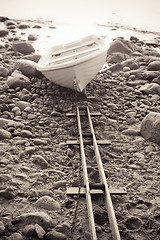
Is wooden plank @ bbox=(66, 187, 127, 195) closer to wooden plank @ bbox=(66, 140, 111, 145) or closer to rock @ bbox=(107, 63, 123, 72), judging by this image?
wooden plank @ bbox=(66, 140, 111, 145)

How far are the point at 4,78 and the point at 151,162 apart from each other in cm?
485

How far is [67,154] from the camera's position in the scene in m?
4.42

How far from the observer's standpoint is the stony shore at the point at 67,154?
3074 millimetres

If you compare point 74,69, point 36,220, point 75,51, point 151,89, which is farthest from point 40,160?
point 75,51

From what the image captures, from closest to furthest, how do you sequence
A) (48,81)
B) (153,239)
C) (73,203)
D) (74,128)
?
(153,239) < (73,203) < (74,128) < (48,81)

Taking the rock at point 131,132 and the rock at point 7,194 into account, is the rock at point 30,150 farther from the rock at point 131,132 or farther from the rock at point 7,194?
the rock at point 131,132

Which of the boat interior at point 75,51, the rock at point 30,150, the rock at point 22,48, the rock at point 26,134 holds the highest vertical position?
the boat interior at point 75,51

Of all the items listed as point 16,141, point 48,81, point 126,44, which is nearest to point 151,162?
point 16,141

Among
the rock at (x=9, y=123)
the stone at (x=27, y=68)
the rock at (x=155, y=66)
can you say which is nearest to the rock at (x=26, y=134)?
the rock at (x=9, y=123)

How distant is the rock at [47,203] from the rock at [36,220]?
0.67ft

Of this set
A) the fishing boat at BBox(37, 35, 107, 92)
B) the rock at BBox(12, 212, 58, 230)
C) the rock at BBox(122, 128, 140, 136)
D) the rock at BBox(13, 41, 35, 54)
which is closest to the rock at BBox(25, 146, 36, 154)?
the rock at BBox(12, 212, 58, 230)

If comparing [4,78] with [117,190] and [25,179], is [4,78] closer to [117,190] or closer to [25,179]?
[25,179]

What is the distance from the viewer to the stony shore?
10.1 feet

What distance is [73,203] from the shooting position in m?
3.38
